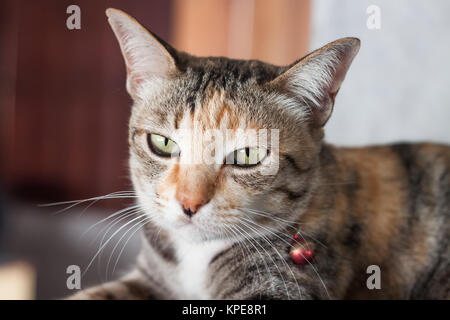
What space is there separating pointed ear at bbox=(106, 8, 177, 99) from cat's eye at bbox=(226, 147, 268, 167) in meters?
0.23

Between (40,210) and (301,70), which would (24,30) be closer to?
(40,210)

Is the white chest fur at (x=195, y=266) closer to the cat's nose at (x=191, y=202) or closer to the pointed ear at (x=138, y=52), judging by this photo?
the cat's nose at (x=191, y=202)

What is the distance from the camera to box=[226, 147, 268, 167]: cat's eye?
0.76m

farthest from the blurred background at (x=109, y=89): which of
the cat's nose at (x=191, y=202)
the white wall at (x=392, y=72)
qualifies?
the cat's nose at (x=191, y=202)

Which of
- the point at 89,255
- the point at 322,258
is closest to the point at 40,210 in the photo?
the point at 89,255

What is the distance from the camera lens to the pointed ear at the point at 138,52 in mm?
777

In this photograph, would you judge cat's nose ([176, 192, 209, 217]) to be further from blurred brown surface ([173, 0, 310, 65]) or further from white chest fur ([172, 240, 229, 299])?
blurred brown surface ([173, 0, 310, 65])

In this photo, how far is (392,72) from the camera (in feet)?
3.40

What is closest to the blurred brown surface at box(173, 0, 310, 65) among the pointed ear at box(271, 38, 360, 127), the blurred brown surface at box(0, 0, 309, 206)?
the blurred brown surface at box(0, 0, 309, 206)

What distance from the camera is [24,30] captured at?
4.43 ft

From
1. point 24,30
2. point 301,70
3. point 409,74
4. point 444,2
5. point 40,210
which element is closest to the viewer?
point 301,70

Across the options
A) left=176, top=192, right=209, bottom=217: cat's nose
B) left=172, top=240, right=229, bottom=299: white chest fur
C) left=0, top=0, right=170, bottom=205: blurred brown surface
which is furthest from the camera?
left=0, top=0, right=170, bottom=205: blurred brown surface

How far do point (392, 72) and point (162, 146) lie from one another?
0.60m
